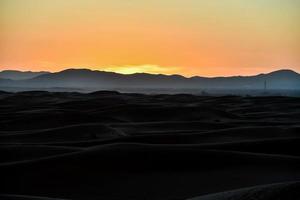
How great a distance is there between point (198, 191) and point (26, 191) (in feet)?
3.06

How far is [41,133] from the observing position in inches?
217

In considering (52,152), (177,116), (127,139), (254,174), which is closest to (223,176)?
(254,174)

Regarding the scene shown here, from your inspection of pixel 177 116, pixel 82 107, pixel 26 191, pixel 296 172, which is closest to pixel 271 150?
pixel 296 172

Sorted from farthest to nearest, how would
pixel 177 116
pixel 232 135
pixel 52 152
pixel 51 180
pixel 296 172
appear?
1. pixel 177 116
2. pixel 232 135
3. pixel 52 152
4. pixel 296 172
5. pixel 51 180

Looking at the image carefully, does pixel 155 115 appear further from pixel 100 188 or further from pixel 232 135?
pixel 100 188

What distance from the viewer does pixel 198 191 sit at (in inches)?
114

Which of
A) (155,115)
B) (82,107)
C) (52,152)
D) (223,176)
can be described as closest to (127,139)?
(52,152)

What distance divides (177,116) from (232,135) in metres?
3.08

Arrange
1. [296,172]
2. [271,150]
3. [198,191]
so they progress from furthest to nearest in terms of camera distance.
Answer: [271,150] → [296,172] → [198,191]

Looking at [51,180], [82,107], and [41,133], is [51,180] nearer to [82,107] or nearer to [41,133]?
[41,133]

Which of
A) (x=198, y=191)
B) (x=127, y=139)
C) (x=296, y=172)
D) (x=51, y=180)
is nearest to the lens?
(x=198, y=191)

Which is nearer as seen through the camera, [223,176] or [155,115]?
[223,176]

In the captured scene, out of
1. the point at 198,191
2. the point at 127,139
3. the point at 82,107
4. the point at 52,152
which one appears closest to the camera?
the point at 198,191

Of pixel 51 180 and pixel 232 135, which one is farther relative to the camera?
pixel 232 135
